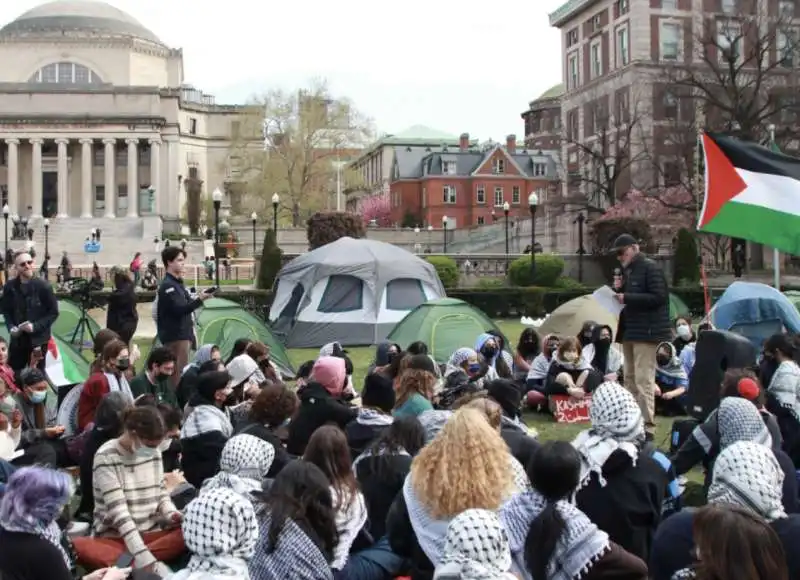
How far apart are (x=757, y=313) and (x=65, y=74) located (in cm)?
8589

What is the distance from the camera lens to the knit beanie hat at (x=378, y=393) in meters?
6.95

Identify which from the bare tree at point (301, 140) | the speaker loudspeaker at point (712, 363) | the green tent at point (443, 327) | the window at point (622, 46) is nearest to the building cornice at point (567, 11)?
Answer: the window at point (622, 46)

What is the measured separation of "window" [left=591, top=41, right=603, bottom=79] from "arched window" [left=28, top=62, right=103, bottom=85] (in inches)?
1757

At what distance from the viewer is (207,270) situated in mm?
46438

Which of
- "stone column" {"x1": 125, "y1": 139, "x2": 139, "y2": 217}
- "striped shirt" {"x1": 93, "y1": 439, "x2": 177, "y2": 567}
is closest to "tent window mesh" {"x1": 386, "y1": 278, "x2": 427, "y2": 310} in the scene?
"striped shirt" {"x1": 93, "y1": 439, "x2": 177, "y2": 567}

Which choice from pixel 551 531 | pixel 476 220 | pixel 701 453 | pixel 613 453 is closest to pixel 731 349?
pixel 701 453

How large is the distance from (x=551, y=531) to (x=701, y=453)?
258 centimetres

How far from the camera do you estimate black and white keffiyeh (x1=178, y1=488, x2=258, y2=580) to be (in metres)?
3.79

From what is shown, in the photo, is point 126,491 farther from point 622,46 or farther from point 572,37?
point 572,37

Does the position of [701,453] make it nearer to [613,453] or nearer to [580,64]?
[613,453]

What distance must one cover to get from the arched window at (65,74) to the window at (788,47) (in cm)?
5758

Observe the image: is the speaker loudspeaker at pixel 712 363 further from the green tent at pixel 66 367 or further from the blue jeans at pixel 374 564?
the green tent at pixel 66 367

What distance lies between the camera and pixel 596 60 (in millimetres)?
68125

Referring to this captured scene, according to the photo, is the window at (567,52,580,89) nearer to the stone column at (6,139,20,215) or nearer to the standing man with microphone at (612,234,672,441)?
the stone column at (6,139,20,215)
